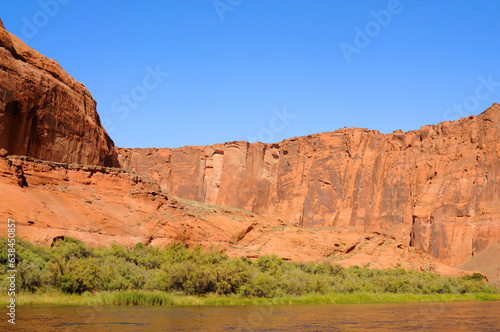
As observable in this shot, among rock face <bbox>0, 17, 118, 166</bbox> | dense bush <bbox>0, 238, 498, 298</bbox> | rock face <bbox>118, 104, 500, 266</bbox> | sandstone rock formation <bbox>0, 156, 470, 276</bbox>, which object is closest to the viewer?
dense bush <bbox>0, 238, 498, 298</bbox>

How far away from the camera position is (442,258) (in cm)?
7475

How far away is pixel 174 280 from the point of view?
24.7 metres

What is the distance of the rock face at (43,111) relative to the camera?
34.1m

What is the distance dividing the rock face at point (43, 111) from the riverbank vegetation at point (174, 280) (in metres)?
12.1

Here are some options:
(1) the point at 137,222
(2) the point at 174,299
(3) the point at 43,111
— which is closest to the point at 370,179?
(1) the point at 137,222

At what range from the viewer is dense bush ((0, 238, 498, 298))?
20797 millimetres

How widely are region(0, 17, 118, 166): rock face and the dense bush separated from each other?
39.4ft

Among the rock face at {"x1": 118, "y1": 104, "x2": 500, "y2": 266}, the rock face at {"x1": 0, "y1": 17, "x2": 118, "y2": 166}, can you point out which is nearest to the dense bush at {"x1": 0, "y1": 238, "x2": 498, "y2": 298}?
the rock face at {"x1": 0, "y1": 17, "x2": 118, "y2": 166}

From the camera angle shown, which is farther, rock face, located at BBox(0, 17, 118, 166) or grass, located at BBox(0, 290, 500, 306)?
rock face, located at BBox(0, 17, 118, 166)

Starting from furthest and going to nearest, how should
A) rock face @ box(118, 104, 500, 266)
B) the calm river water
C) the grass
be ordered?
rock face @ box(118, 104, 500, 266)
the grass
the calm river water

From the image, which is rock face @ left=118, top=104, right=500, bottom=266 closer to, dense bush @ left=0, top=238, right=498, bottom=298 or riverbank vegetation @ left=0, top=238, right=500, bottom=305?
riverbank vegetation @ left=0, top=238, right=500, bottom=305

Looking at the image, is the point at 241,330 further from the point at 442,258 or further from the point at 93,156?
the point at 442,258

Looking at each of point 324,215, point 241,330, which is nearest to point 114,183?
point 241,330

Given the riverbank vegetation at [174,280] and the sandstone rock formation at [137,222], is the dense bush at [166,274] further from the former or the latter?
the sandstone rock formation at [137,222]
